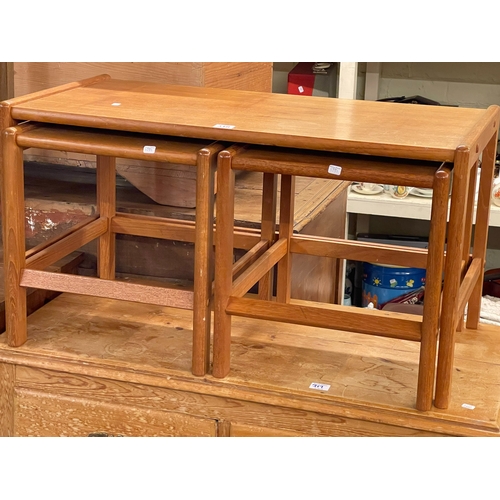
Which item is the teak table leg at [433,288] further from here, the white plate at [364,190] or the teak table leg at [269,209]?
the white plate at [364,190]

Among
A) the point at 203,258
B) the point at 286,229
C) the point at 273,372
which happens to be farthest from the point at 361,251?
the point at 203,258

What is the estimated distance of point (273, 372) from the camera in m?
2.17

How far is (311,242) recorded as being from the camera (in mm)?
2492

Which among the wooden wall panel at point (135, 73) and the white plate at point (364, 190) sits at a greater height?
the wooden wall panel at point (135, 73)

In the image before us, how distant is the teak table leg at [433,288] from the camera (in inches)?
71.9

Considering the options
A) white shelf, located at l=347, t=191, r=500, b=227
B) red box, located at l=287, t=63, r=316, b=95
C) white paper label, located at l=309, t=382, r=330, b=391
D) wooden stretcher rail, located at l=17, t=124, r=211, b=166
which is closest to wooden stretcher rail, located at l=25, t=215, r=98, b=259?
wooden stretcher rail, located at l=17, t=124, r=211, b=166

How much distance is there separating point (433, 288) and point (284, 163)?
0.41 meters

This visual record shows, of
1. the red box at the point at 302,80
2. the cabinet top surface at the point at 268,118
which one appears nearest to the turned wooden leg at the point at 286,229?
the cabinet top surface at the point at 268,118

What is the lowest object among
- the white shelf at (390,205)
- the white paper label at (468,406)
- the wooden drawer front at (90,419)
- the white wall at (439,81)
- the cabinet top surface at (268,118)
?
the wooden drawer front at (90,419)

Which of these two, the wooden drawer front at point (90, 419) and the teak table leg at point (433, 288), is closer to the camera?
the teak table leg at point (433, 288)

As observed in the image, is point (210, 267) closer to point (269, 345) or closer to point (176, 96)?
point (269, 345)

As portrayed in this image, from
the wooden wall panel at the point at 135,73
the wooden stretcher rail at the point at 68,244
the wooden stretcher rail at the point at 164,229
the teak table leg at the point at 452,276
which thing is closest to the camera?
the teak table leg at the point at 452,276

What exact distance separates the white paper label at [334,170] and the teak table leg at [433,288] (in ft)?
0.68

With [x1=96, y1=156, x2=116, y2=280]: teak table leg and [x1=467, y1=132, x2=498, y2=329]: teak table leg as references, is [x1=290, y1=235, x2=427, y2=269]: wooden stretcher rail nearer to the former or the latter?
[x1=467, y1=132, x2=498, y2=329]: teak table leg
